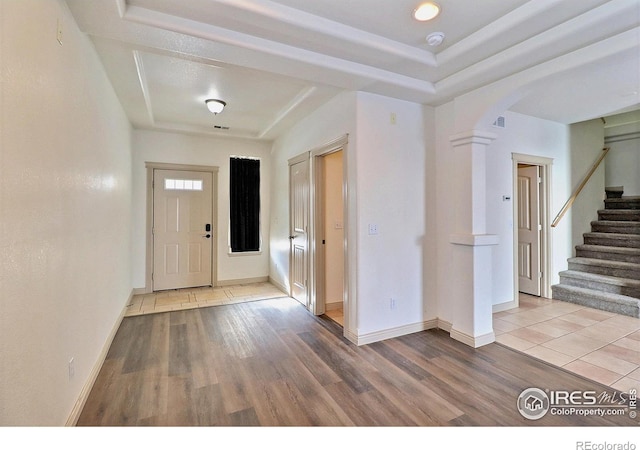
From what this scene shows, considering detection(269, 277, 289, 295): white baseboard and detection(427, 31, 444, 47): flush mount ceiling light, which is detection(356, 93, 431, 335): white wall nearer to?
detection(427, 31, 444, 47): flush mount ceiling light

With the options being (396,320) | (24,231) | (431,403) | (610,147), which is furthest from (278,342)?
(610,147)

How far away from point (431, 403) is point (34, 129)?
9.06 ft

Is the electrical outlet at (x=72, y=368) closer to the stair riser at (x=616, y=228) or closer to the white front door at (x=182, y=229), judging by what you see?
the white front door at (x=182, y=229)

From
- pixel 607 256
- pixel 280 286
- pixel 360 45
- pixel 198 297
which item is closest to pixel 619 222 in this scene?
pixel 607 256

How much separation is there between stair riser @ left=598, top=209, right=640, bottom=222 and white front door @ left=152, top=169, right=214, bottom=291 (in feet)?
22.1

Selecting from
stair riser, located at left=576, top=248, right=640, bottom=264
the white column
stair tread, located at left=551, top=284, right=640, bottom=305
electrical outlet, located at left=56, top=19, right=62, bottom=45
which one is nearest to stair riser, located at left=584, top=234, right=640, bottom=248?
stair riser, located at left=576, top=248, right=640, bottom=264

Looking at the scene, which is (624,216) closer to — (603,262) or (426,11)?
(603,262)

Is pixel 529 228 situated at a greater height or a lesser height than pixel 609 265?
greater

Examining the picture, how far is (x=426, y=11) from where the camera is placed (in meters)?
2.10

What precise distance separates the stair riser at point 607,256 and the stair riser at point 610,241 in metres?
0.27

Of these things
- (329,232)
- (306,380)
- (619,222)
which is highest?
(619,222)

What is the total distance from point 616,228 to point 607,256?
25.8 inches

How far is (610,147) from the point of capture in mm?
5891
